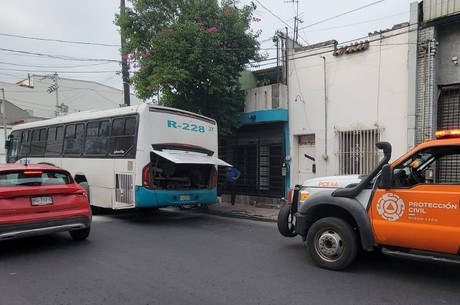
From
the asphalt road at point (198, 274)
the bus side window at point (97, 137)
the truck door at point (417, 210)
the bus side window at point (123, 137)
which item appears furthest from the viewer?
the bus side window at point (97, 137)

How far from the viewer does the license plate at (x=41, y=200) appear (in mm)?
6808

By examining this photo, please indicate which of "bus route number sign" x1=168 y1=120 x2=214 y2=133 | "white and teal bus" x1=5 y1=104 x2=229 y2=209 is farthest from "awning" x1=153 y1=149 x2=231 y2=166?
"bus route number sign" x1=168 y1=120 x2=214 y2=133

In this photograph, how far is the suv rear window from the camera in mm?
6848

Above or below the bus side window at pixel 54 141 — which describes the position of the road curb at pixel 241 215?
below

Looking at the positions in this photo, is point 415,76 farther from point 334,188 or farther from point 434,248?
point 434,248

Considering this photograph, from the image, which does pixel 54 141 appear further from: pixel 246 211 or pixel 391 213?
pixel 391 213

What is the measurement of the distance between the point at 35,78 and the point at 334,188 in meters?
49.1

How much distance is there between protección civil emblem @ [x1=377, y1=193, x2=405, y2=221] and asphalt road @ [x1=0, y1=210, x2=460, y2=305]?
0.87 meters

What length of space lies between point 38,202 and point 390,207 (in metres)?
5.66

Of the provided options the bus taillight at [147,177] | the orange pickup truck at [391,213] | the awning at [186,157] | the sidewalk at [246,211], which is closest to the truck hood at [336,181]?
the orange pickup truck at [391,213]

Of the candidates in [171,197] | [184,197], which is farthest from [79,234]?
[184,197]

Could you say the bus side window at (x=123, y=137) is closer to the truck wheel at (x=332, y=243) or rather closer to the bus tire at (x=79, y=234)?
the bus tire at (x=79, y=234)

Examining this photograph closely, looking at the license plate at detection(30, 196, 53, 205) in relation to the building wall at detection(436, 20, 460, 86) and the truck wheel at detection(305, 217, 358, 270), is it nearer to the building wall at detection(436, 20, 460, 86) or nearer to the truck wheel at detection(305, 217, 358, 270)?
the truck wheel at detection(305, 217, 358, 270)

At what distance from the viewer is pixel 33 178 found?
7105 mm
